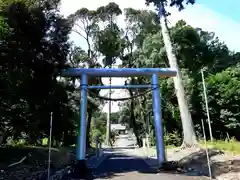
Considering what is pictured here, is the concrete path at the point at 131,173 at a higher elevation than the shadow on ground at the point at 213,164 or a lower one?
lower

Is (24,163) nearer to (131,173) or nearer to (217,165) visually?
(131,173)

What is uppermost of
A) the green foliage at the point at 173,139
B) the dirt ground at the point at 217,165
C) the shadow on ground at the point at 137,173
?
the green foliage at the point at 173,139

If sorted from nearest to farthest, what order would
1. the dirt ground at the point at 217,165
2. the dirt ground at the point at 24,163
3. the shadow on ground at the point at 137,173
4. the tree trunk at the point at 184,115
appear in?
the dirt ground at the point at 24,163
the dirt ground at the point at 217,165
the shadow on ground at the point at 137,173
the tree trunk at the point at 184,115

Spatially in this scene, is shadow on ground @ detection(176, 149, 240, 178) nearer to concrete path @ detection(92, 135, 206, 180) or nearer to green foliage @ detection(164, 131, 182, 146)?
concrete path @ detection(92, 135, 206, 180)

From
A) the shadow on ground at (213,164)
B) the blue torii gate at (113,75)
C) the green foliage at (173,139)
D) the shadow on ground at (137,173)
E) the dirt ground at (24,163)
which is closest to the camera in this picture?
the dirt ground at (24,163)

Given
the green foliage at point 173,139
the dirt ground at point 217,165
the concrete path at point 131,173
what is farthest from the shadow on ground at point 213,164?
the green foliage at point 173,139

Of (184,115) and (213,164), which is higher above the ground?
(184,115)

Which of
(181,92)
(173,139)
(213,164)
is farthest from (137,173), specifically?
(173,139)

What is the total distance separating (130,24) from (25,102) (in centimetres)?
2564

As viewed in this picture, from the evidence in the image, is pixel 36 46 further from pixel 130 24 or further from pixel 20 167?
pixel 130 24

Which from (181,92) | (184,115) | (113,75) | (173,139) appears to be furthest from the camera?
(173,139)

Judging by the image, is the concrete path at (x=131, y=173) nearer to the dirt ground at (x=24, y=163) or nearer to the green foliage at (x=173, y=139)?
the dirt ground at (x=24, y=163)

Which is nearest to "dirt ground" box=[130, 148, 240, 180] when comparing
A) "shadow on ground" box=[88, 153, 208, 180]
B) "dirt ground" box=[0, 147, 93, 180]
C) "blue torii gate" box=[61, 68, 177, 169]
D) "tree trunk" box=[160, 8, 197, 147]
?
"shadow on ground" box=[88, 153, 208, 180]

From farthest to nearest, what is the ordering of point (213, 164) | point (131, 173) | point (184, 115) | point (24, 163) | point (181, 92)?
point (181, 92), point (184, 115), point (131, 173), point (213, 164), point (24, 163)
